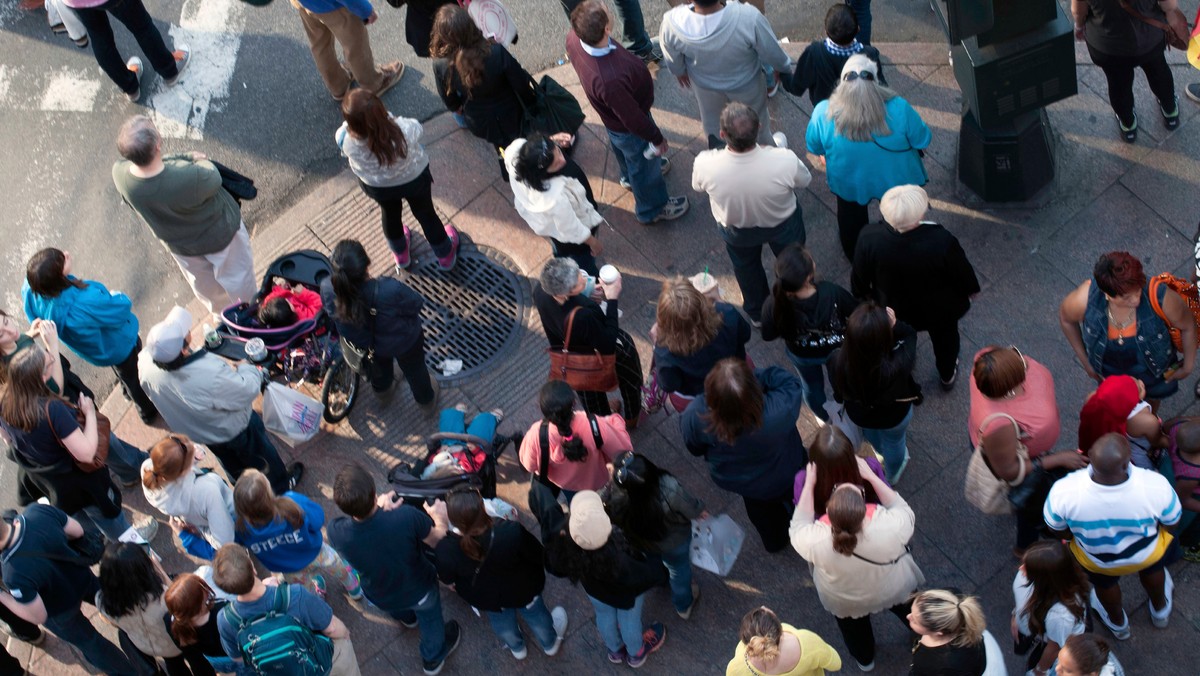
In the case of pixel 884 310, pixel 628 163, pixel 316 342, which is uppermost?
pixel 884 310

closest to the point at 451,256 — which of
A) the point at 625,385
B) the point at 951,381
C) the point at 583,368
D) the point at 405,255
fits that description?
the point at 405,255

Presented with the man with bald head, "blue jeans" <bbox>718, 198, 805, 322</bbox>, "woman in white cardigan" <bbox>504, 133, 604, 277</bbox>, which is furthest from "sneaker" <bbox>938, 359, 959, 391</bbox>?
"woman in white cardigan" <bbox>504, 133, 604, 277</bbox>

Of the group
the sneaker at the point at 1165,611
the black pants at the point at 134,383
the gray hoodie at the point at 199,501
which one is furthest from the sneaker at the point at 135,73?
the sneaker at the point at 1165,611

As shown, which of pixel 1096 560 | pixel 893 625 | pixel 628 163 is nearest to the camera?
pixel 1096 560

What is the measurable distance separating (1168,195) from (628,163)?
11.3 feet

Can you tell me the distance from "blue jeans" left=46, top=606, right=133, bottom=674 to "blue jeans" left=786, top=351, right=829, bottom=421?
162 inches

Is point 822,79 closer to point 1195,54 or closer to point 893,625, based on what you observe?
point 1195,54

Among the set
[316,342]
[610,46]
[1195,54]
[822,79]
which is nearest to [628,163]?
[610,46]

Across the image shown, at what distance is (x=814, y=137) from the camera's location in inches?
258

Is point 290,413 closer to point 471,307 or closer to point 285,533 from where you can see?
point 285,533

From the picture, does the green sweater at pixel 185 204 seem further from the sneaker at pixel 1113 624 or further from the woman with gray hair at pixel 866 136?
the sneaker at pixel 1113 624

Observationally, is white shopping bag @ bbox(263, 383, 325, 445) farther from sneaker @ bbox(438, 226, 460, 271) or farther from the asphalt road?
the asphalt road

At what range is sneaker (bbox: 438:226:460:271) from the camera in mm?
7980

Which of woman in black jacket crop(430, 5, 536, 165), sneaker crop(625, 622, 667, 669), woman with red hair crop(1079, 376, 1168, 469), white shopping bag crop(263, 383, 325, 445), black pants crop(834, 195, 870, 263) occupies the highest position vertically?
woman in black jacket crop(430, 5, 536, 165)
